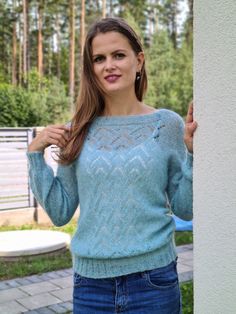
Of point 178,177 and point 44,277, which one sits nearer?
point 178,177

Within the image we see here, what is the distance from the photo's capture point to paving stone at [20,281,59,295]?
4.09 m

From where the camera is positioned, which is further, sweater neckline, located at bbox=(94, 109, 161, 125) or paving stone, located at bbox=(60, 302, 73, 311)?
paving stone, located at bbox=(60, 302, 73, 311)

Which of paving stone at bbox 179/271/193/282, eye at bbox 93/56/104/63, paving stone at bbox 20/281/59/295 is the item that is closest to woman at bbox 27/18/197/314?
eye at bbox 93/56/104/63

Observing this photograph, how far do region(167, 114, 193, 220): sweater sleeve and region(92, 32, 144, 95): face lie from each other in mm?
236

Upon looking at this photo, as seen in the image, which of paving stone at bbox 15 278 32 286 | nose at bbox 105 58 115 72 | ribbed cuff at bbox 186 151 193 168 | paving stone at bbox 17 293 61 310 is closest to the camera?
ribbed cuff at bbox 186 151 193 168

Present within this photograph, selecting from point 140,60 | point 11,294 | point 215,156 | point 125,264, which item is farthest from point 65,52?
point 215,156

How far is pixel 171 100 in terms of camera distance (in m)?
23.9

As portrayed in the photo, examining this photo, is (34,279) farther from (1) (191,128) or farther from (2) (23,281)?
(1) (191,128)

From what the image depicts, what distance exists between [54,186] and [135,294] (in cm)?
49

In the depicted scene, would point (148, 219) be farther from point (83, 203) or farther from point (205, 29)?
point (205, 29)

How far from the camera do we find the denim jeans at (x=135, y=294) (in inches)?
59.1

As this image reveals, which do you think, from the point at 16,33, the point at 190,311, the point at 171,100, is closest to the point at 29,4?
the point at 16,33

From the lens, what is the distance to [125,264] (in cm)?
151

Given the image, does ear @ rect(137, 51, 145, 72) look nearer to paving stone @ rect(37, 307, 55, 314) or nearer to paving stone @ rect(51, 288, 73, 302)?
paving stone @ rect(37, 307, 55, 314)
